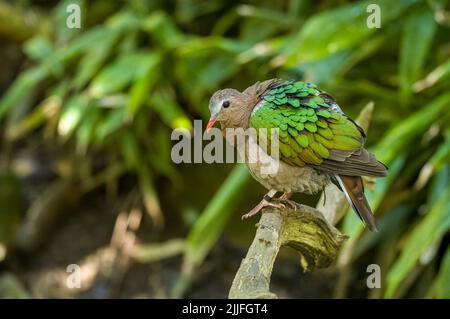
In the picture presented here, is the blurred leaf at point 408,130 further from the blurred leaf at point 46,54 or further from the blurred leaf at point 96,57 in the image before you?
the blurred leaf at point 46,54

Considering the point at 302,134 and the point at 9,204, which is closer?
the point at 302,134

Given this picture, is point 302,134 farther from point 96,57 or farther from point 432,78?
point 96,57

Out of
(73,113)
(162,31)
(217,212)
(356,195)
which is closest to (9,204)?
(73,113)

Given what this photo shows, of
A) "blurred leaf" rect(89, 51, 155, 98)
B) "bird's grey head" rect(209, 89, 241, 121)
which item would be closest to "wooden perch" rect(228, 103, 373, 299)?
"bird's grey head" rect(209, 89, 241, 121)

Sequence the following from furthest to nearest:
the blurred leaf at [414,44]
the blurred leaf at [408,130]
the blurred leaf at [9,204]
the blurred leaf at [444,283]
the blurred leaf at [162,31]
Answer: the blurred leaf at [9,204] < the blurred leaf at [162,31] < the blurred leaf at [414,44] < the blurred leaf at [408,130] < the blurred leaf at [444,283]

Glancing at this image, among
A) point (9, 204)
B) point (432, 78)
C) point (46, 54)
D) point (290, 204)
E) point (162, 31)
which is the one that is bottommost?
point (290, 204)

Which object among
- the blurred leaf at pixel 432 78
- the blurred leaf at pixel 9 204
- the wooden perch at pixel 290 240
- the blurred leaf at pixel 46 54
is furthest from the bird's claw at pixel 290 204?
the blurred leaf at pixel 9 204

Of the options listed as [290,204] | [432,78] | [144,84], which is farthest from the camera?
[144,84]
